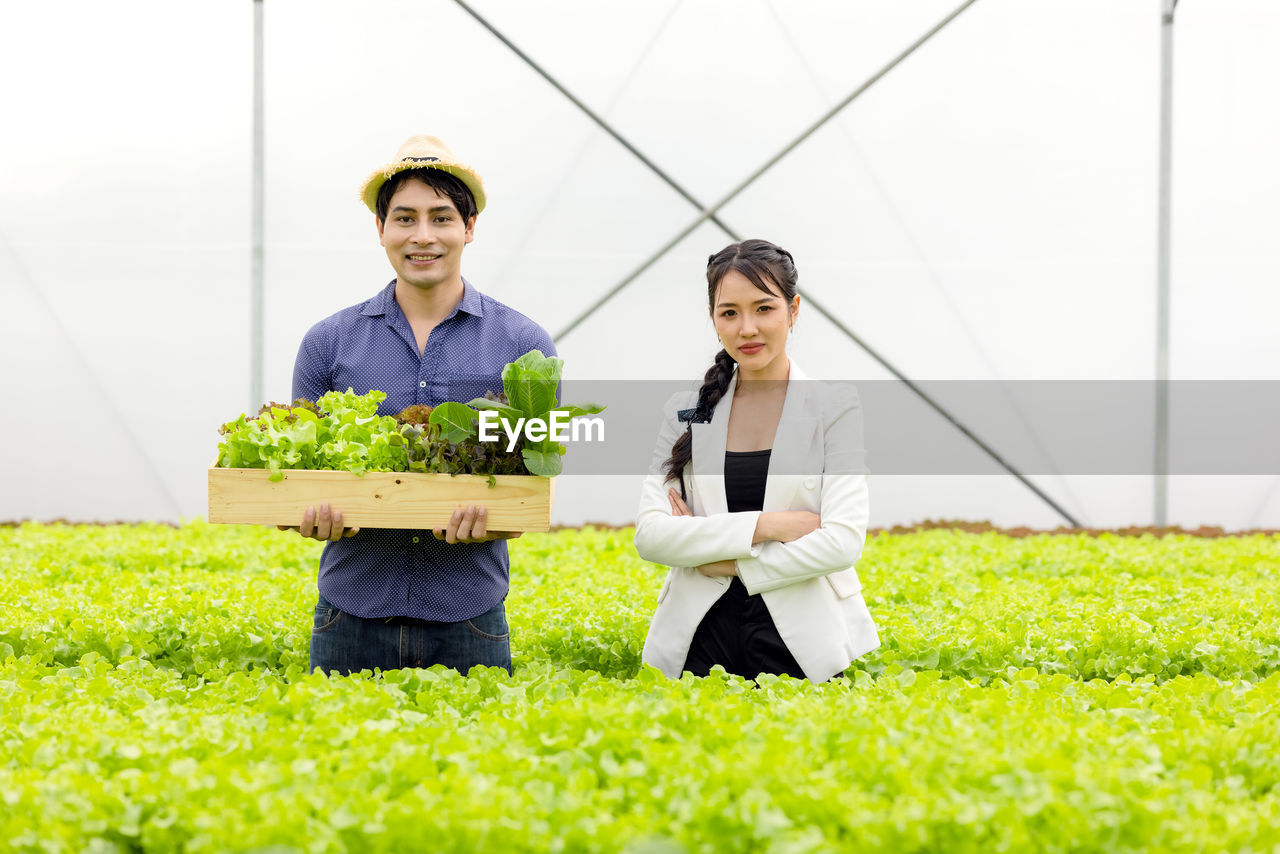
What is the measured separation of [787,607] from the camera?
9.25ft

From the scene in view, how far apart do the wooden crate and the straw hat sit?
35.4 inches

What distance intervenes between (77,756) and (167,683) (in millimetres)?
709

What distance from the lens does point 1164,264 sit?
1039 cm

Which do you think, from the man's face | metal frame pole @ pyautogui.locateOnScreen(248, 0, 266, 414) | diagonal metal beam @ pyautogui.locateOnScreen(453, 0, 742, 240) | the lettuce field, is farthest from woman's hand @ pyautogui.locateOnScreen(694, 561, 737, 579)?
metal frame pole @ pyautogui.locateOnScreen(248, 0, 266, 414)

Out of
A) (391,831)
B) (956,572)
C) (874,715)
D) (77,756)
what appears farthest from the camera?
(956,572)

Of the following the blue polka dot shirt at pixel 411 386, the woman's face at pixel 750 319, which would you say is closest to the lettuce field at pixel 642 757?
the blue polka dot shirt at pixel 411 386

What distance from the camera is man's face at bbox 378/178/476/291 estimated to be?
289 cm

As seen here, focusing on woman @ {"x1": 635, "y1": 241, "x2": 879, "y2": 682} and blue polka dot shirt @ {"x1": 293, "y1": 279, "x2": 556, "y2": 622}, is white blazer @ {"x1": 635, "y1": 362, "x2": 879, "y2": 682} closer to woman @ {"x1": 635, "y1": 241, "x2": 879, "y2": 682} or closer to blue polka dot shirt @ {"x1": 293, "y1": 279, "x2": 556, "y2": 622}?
woman @ {"x1": 635, "y1": 241, "x2": 879, "y2": 682}

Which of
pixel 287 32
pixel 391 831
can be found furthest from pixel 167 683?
pixel 287 32

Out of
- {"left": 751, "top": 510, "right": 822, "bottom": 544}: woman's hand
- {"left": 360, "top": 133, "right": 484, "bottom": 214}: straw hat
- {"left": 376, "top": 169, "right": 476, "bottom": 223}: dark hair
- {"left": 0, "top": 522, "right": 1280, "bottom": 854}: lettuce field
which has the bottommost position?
{"left": 0, "top": 522, "right": 1280, "bottom": 854}: lettuce field

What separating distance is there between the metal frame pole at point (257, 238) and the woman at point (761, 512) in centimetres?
824

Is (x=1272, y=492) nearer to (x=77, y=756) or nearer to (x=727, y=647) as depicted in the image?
(x=727, y=647)

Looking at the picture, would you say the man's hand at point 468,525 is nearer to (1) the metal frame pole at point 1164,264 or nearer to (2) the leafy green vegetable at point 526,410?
(2) the leafy green vegetable at point 526,410

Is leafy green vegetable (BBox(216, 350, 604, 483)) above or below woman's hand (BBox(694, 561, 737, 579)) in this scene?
above
